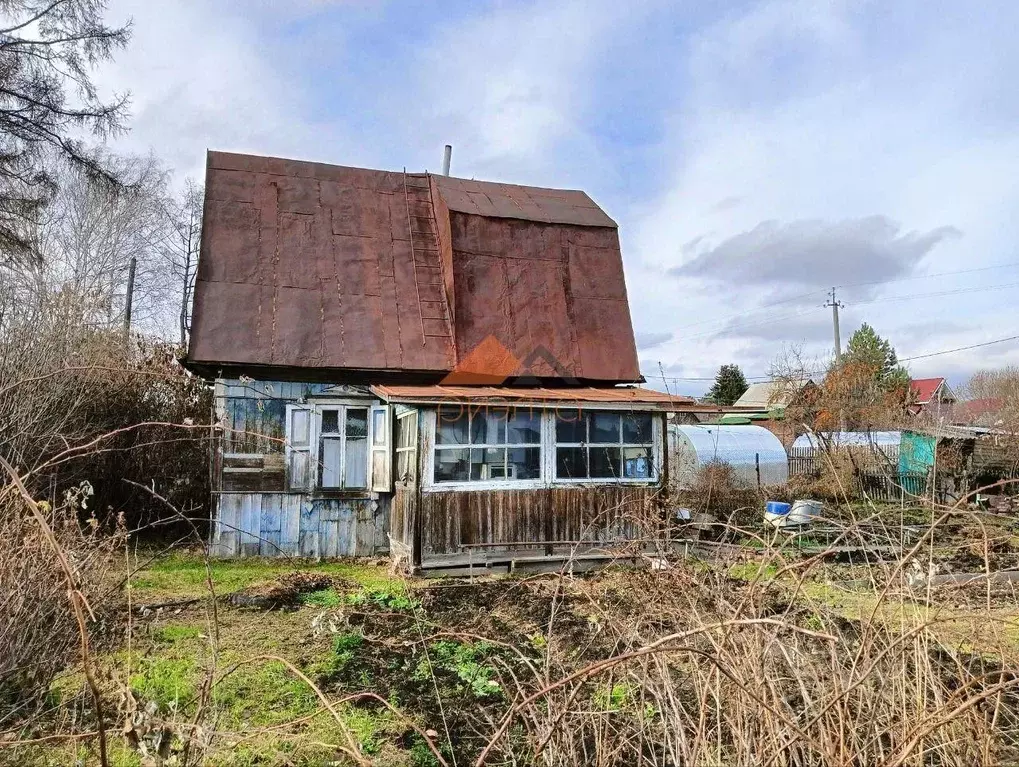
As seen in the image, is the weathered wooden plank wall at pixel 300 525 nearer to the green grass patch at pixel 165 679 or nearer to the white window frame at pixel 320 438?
the white window frame at pixel 320 438

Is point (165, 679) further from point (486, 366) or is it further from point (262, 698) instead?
point (486, 366)

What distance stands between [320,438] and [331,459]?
0.40m

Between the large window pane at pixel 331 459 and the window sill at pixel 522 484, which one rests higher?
the large window pane at pixel 331 459

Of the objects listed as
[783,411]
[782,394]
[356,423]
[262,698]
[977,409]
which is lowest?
[262,698]

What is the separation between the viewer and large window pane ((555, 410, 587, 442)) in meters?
10.8

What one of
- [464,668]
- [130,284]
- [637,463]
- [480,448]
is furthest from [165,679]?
[130,284]

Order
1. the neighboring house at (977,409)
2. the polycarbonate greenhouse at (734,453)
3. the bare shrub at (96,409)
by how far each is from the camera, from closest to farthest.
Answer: the bare shrub at (96,409) → the polycarbonate greenhouse at (734,453) → the neighboring house at (977,409)

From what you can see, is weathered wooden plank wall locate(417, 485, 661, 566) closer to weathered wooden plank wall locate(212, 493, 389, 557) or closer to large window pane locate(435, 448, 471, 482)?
large window pane locate(435, 448, 471, 482)

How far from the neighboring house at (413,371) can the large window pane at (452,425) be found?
33 mm

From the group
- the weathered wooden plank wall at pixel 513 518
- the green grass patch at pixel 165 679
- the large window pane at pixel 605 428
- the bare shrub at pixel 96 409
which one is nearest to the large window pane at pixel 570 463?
the weathered wooden plank wall at pixel 513 518

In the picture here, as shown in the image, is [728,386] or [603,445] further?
[728,386]

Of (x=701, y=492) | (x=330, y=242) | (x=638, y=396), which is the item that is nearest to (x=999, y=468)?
(x=701, y=492)

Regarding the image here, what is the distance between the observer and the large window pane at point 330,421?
11695 mm

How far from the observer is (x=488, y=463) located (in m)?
10.5
